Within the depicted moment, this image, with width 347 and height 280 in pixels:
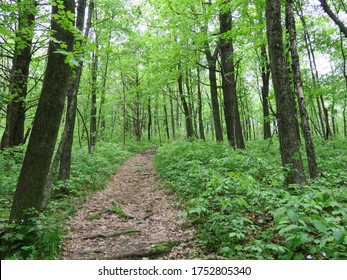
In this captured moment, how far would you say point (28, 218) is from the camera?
431cm

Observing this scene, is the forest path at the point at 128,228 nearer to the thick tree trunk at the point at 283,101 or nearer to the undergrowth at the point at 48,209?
the undergrowth at the point at 48,209

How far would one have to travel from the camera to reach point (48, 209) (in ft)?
19.5

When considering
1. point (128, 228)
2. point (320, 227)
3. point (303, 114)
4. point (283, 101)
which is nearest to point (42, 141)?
point (128, 228)

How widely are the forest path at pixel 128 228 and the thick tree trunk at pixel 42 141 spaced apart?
3.83 feet

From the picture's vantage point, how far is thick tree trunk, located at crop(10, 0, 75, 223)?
4379 millimetres

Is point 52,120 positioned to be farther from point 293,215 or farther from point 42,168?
point 293,215

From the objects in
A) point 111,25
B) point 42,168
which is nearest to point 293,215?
point 42,168

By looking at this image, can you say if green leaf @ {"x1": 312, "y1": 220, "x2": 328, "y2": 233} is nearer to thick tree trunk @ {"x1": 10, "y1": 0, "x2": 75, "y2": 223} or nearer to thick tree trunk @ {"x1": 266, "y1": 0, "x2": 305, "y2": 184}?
thick tree trunk @ {"x1": 266, "y1": 0, "x2": 305, "y2": 184}

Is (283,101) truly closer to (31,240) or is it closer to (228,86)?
(228,86)

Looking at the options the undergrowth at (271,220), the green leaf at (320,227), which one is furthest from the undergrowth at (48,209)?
the green leaf at (320,227)

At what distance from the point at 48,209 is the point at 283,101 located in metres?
6.31

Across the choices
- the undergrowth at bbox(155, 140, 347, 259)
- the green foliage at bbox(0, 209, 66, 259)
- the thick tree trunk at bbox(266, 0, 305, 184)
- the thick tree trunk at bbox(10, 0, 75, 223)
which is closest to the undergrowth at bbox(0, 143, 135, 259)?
the green foliage at bbox(0, 209, 66, 259)

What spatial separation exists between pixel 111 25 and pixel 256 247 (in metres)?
12.7

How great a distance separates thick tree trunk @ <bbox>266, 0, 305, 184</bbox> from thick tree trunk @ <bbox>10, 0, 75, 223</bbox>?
15.3ft
